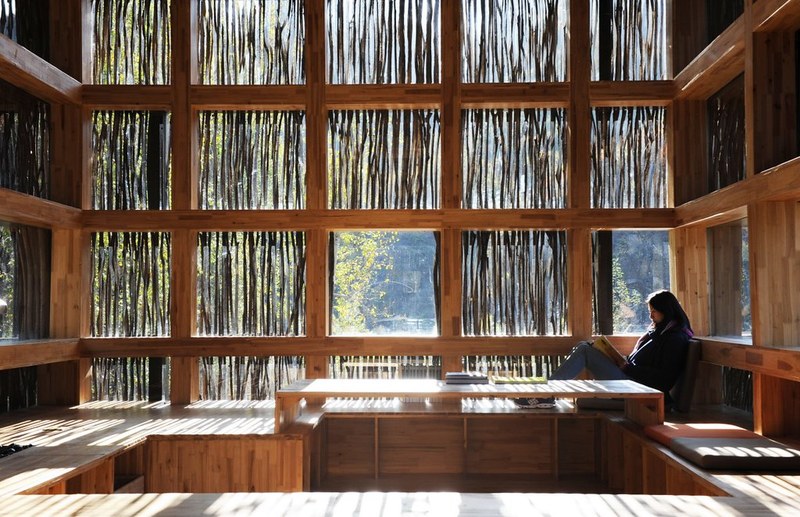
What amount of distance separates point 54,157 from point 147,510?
13.7ft

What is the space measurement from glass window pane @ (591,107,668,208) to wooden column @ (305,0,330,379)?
246cm

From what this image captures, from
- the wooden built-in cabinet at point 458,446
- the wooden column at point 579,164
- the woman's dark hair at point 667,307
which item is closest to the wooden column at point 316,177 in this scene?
the wooden built-in cabinet at point 458,446

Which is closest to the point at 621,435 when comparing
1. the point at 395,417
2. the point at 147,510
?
the point at 395,417

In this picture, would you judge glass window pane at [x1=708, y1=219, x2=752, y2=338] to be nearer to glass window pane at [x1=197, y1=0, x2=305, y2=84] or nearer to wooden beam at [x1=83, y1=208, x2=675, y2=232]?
wooden beam at [x1=83, y1=208, x2=675, y2=232]

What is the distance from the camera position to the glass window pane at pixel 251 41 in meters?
6.46

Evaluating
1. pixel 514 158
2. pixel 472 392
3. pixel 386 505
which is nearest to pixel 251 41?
pixel 514 158

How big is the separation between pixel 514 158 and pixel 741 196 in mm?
2081

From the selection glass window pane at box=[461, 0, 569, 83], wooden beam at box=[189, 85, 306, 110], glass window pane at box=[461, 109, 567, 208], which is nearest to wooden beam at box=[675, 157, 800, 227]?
glass window pane at box=[461, 109, 567, 208]

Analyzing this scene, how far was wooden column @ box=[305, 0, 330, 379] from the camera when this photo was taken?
20.5 ft

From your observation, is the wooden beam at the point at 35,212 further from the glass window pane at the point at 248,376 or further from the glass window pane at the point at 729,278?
the glass window pane at the point at 729,278

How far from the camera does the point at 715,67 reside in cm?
538

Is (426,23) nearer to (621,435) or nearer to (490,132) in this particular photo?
(490,132)

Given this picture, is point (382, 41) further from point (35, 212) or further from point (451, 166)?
point (35, 212)

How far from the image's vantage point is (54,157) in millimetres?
6305
